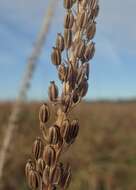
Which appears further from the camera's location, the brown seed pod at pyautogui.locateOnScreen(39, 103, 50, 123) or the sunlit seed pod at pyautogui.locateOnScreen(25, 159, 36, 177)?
the brown seed pod at pyautogui.locateOnScreen(39, 103, 50, 123)

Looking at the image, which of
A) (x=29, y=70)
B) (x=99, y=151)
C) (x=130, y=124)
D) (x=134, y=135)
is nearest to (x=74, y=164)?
(x=99, y=151)

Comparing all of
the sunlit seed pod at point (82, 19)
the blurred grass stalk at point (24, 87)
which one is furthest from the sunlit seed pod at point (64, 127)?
the blurred grass stalk at point (24, 87)

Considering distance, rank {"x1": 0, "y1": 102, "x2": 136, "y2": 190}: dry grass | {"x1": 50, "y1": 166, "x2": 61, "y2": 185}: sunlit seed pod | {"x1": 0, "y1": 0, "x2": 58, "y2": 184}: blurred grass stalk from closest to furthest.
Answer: {"x1": 50, "y1": 166, "x2": 61, "y2": 185}: sunlit seed pod, {"x1": 0, "y1": 0, "x2": 58, "y2": 184}: blurred grass stalk, {"x1": 0, "y1": 102, "x2": 136, "y2": 190}: dry grass

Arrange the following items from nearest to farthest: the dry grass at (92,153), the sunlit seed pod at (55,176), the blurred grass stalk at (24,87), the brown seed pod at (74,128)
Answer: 1. the sunlit seed pod at (55,176)
2. the brown seed pod at (74,128)
3. the blurred grass stalk at (24,87)
4. the dry grass at (92,153)

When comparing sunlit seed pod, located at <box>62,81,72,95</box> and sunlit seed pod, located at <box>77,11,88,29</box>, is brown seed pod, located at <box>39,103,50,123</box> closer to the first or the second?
sunlit seed pod, located at <box>62,81,72,95</box>

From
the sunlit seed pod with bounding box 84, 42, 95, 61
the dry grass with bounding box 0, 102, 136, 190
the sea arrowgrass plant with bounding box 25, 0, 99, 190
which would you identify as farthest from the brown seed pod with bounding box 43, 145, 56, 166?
the dry grass with bounding box 0, 102, 136, 190

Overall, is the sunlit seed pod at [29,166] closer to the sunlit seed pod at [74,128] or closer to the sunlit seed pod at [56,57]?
the sunlit seed pod at [74,128]

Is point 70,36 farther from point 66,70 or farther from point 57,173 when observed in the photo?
point 57,173
